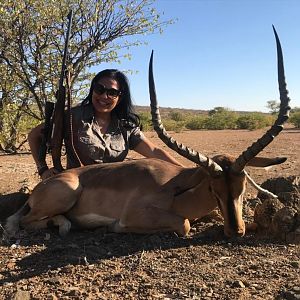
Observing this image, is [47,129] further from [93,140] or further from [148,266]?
[148,266]

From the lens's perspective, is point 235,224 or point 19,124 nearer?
point 235,224

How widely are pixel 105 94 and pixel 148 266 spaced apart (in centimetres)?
353

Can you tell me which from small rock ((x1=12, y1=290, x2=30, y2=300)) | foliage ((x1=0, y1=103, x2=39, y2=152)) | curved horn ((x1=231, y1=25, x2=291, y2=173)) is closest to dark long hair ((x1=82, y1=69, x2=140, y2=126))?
curved horn ((x1=231, y1=25, x2=291, y2=173))

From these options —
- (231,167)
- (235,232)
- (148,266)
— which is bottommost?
(148,266)

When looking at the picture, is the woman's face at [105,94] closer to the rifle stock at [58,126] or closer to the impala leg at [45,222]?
the rifle stock at [58,126]

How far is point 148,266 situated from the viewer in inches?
180

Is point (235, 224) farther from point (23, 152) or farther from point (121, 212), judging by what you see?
point (23, 152)

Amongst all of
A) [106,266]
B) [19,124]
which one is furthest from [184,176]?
[19,124]

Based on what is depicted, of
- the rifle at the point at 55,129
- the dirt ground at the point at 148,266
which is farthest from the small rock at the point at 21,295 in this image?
the rifle at the point at 55,129

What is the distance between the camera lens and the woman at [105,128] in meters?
7.41

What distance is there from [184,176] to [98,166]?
1.34 m

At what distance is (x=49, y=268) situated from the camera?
459 centimetres

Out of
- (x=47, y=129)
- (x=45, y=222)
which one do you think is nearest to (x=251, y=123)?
(x=47, y=129)

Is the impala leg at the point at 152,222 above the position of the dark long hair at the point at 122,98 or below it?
below
